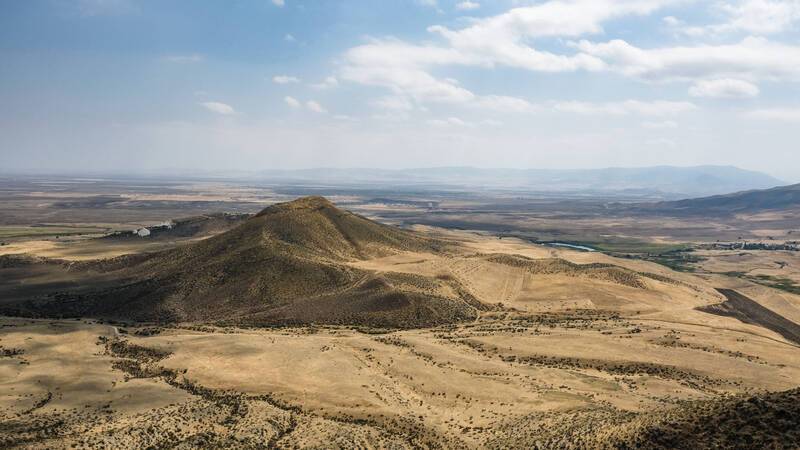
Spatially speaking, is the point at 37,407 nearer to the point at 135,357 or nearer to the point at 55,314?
the point at 135,357

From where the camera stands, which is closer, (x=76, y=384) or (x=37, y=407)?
(x=37, y=407)

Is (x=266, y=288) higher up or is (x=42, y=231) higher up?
(x=266, y=288)

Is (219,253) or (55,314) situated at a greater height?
(219,253)

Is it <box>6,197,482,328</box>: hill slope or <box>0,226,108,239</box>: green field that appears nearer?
<box>6,197,482,328</box>: hill slope

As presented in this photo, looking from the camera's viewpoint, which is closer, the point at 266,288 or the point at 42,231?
the point at 266,288

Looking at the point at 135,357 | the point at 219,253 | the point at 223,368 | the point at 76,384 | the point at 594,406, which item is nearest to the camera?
the point at 594,406

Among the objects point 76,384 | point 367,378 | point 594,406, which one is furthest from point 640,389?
point 76,384

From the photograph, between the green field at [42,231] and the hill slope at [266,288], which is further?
the green field at [42,231]

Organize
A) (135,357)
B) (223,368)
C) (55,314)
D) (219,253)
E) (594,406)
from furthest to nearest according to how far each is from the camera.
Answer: (219,253) → (55,314) → (135,357) → (223,368) → (594,406)
